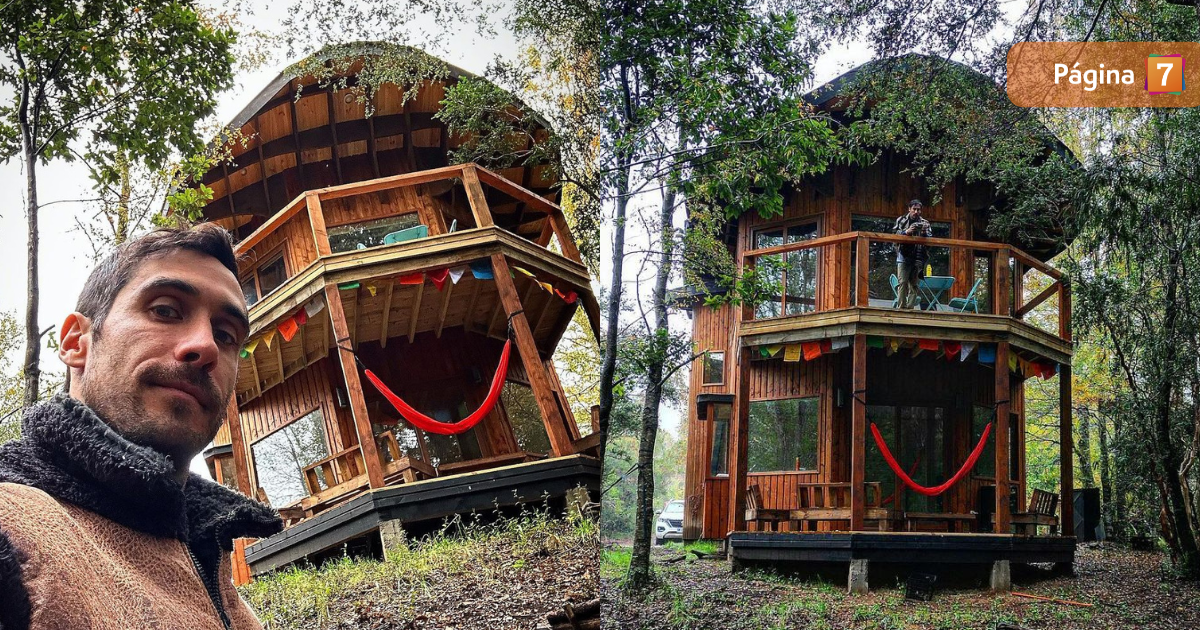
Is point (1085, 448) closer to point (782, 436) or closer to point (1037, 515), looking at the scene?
point (1037, 515)

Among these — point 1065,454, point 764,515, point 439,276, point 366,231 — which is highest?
point 366,231

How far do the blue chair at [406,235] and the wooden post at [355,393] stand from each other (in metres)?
0.23

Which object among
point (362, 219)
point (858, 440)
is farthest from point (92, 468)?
point (858, 440)

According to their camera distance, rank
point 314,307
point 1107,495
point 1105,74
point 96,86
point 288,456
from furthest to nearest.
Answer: point 1105,74, point 1107,495, point 314,307, point 288,456, point 96,86

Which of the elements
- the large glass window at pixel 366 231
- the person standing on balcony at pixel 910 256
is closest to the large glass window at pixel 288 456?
the large glass window at pixel 366 231

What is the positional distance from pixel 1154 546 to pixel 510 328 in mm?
2684

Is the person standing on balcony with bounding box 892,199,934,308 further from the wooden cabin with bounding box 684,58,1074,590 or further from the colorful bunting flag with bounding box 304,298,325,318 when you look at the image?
the colorful bunting flag with bounding box 304,298,325,318

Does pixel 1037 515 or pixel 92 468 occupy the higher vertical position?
pixel 92 468

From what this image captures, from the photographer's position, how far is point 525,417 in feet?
8.95

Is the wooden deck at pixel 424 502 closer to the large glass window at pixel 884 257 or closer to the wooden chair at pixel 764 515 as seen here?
the wooden chair at pixel 764 515

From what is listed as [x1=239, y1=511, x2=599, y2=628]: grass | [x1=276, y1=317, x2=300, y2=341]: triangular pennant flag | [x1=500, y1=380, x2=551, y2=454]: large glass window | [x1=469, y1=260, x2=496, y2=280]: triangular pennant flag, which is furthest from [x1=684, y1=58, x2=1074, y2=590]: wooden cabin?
[x1=276, y1=317, x2=300, y2=341]: triangular pennant flag

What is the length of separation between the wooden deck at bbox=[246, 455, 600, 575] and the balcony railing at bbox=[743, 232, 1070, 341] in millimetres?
1367

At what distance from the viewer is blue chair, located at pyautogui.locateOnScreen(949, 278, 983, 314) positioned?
3727 millimetres

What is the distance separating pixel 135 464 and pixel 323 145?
138cm
